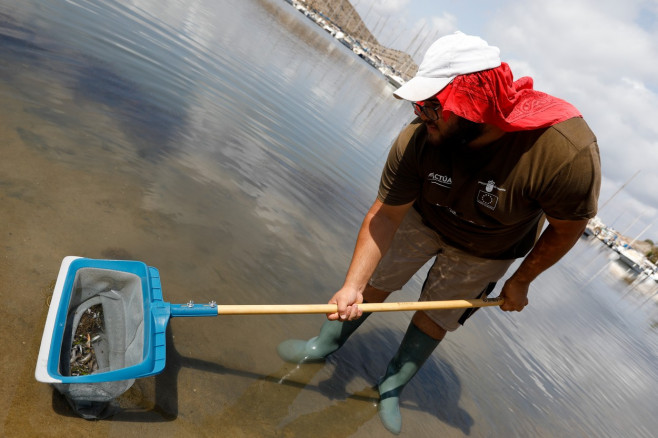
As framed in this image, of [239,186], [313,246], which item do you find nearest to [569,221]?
[313,246]

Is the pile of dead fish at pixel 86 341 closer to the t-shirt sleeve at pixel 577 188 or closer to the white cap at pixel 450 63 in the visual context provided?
the white cap at pixel 450 63

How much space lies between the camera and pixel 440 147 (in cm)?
227

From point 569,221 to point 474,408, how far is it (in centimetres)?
273

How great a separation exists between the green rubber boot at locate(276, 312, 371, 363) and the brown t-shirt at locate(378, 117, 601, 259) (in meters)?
1.15

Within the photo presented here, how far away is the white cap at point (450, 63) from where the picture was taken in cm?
184

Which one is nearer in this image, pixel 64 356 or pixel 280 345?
pixel 64 356

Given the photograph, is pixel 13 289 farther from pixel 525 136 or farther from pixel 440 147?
pixel 525 136

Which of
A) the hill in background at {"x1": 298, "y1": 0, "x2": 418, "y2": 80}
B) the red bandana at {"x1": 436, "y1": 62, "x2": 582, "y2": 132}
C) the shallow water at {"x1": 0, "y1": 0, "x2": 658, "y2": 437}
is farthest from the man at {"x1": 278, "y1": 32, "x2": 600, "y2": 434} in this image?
the hill in background at {"x1": 298, "y1": 0, "x2": 418, "y2": 80}

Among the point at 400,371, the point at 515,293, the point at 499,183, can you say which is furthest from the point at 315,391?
the point at 499,183

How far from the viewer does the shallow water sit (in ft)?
8.57

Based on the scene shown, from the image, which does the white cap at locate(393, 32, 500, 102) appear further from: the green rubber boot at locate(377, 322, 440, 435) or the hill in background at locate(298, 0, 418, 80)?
the hill in background at locate(298, 0, 418, 80)

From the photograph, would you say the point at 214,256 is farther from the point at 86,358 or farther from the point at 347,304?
the point at 347,304

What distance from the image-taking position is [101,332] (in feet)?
8.14

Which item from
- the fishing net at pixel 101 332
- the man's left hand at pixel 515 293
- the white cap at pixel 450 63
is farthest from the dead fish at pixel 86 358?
the man's left hand at pixel 515 293
